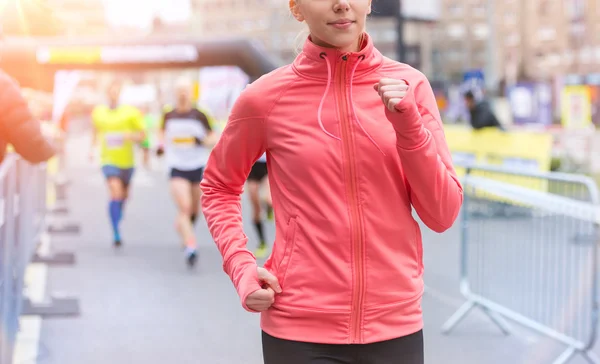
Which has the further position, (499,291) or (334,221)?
(499,291)

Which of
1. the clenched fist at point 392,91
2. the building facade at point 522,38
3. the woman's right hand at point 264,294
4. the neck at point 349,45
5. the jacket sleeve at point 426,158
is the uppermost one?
the neck at point 349,45

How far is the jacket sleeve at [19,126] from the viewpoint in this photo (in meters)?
4.92

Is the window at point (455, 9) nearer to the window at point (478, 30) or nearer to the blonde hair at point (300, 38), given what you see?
the window at point (478, 30)

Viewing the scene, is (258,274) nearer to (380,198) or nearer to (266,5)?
(380,198)

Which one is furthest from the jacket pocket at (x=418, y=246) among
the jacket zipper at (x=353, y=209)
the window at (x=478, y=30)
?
the window at (x=478, y=30)

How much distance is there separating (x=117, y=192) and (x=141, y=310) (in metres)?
3.72

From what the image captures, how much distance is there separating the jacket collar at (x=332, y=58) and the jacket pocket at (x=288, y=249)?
365 mm

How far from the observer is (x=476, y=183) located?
7.24 meters

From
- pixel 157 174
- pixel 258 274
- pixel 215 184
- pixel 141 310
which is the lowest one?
pixel 157 174

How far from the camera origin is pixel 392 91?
225 cm

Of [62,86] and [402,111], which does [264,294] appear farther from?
[62,86]

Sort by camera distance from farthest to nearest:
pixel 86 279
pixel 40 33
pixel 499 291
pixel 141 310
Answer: pixel 40 33
pixel 86 279
pixel 141 310
pixel 499 291

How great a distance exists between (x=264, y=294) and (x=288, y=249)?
13 cm

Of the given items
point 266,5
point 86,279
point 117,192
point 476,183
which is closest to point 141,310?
point 86,279
